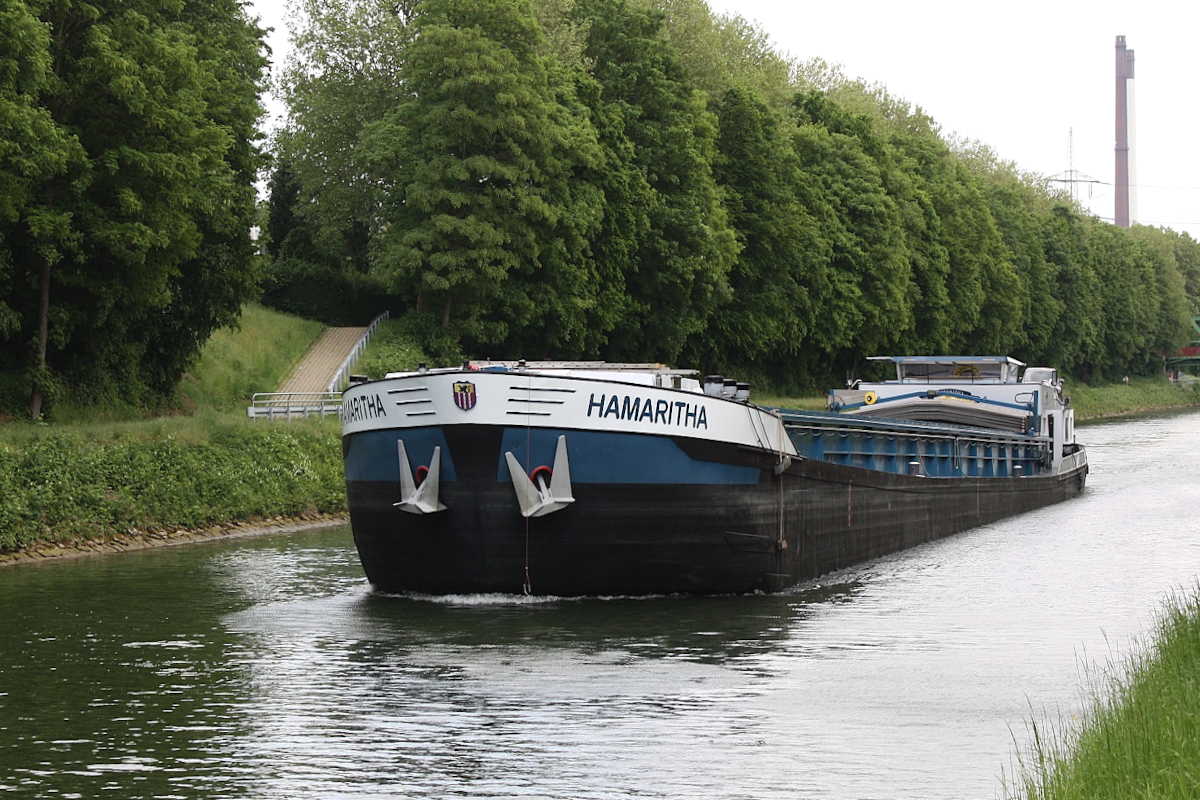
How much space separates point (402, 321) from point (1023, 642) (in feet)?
123

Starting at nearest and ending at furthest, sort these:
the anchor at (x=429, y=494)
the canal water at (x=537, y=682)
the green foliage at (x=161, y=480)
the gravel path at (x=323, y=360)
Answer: the canal water at (x=537, y=682) < the anchor at (x=429, y=494) < the green foliage at (x=161, y=480) < the gravel path at (x=323, y=360)

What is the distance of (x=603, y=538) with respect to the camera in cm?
1941

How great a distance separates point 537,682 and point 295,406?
28178 mm

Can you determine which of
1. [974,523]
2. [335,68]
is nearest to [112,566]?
[974,523]

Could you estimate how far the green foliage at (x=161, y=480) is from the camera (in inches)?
1041

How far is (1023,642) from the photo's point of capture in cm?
1738

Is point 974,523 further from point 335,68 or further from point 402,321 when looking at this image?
point 335,68

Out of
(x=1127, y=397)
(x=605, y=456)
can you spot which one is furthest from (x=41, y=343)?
(x=1127, y=397)

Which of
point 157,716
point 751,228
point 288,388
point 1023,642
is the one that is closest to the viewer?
point 157,716

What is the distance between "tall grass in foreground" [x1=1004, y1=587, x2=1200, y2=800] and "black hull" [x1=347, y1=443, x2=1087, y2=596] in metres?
7.98

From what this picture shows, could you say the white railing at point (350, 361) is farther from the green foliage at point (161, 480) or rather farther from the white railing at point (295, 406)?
the green foliage at point (161, 480)

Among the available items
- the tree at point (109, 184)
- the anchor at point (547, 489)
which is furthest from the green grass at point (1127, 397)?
the anchor at point (547, 489)

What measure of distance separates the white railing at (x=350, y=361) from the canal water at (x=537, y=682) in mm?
23798

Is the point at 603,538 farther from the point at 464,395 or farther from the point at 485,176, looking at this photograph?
the point at 485,176
